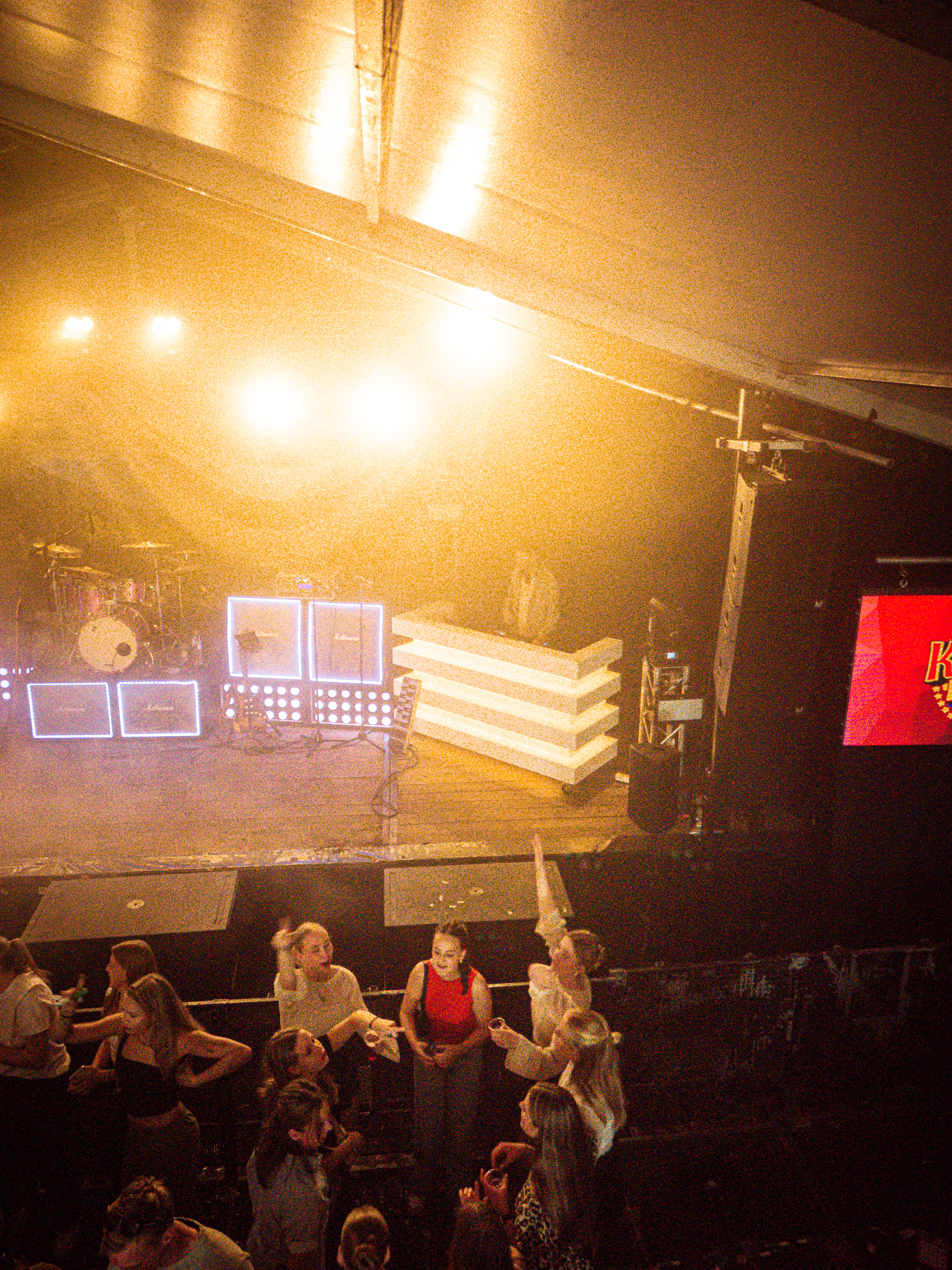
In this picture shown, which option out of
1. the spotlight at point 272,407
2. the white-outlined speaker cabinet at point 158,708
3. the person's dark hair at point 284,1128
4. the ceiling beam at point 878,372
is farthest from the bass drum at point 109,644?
the ceiling beam at point 878,372

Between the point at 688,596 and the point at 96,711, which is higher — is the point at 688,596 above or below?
above

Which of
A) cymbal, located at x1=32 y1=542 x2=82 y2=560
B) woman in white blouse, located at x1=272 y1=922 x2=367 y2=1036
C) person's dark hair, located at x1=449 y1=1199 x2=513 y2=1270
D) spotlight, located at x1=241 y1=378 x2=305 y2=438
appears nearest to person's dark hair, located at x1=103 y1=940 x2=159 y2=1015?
woman in white blouse, located at x1=272 y1=922 x2=367 y2=1036

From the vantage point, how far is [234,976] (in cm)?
516

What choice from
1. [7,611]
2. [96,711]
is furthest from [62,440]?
[96,711]

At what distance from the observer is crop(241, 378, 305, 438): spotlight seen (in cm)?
959

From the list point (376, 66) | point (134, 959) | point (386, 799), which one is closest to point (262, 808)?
point (386, 799)

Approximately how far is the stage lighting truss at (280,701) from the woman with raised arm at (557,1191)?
13.3ft

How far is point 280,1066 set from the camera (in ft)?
11.6

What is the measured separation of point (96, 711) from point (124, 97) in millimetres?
4972

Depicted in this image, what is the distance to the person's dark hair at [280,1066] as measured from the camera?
11.5 ft

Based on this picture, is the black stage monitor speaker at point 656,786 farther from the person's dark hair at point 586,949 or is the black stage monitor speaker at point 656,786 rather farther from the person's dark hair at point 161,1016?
the person's dark hair at point 161,1016

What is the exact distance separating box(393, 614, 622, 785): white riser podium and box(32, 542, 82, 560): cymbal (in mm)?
3165

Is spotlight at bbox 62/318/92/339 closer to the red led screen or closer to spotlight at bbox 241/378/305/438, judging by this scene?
spotlight at bbox 241/378/305/438

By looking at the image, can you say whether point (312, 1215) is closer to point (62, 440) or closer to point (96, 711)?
point (96, 711)
